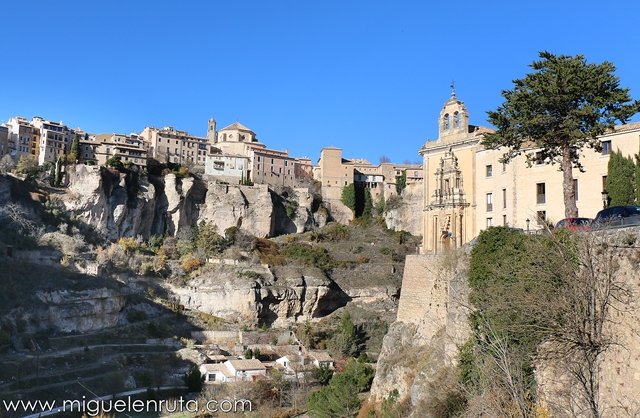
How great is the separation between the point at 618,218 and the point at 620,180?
9181mm

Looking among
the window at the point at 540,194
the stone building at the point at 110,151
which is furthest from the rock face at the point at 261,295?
the window at the point at 540,194

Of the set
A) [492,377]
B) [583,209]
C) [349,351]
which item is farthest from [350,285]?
[492,377]

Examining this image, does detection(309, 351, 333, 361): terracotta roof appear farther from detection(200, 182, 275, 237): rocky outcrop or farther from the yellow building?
detection(200, 182, 275, 237): rocky outcrop

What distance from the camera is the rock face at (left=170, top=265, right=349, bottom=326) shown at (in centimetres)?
4544

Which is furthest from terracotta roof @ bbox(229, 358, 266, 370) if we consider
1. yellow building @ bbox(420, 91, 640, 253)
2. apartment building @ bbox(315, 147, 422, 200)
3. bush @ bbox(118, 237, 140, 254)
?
apartment building @ bbox(315, 147, 422, 200)

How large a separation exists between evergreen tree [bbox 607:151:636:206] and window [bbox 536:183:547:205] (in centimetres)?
268

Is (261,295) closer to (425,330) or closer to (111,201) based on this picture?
(111,201)

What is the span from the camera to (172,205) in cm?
5681

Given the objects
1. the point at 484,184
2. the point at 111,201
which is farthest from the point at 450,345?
the point at 111,201

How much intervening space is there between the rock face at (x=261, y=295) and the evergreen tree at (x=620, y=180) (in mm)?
28941

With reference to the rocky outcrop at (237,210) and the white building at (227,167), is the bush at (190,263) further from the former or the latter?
the white building at (227,167)

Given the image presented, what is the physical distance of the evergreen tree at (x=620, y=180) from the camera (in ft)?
70.0

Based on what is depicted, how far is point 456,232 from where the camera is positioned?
1105 inches

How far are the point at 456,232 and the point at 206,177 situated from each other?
39.8 metres
